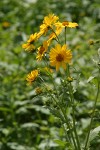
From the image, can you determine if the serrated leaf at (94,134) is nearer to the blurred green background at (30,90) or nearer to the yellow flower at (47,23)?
the blurred green background at (30,90)

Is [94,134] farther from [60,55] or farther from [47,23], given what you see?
[47,23]

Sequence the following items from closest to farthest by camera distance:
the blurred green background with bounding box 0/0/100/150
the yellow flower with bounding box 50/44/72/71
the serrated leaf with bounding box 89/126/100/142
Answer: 1. the yellow flower with bounding box 50/44/72/71
2. the serrated leaf with bounding box 89/126/100/142
3. the blurred green background with bounding box 0/0/100/150

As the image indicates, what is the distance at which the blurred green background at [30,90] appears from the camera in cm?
281

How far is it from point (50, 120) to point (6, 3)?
3.42 metres

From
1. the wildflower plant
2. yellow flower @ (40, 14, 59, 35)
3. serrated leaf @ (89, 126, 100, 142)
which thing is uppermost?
yellow flower @ (40, 14, 59, 35)

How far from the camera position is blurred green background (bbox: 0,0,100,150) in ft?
9.23

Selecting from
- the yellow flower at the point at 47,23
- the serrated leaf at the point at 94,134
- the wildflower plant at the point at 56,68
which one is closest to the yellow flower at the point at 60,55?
the wildflower plant at the point at 56,68

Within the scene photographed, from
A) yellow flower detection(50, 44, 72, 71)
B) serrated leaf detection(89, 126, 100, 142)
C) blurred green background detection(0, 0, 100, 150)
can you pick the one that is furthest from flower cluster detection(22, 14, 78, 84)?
serrated leaf detection(89, 126, 100, 142)

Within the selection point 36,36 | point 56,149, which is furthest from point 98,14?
point 36,36

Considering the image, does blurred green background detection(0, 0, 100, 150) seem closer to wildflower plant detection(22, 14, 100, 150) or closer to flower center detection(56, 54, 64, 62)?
wildflower plant detection(22, 14, 100, 150)

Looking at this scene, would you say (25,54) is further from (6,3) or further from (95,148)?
(6,3)

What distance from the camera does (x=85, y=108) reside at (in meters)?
3.05

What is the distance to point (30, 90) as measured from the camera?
3.32 meters

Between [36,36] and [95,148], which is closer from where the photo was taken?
[36,36]
